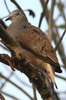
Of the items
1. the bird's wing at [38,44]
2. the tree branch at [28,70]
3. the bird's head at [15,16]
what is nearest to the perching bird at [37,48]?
the bird's wing at [38,44]

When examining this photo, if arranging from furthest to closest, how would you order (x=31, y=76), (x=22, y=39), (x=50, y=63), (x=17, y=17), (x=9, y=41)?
(x=17, y=17), (x=22, y=39), (x=50, y=63), (x=31, y=76), (x=9, y=41)

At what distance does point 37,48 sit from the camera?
7.68 feet

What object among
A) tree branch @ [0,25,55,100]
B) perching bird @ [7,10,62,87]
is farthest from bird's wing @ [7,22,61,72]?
tree branch @ [0,25,55,100]

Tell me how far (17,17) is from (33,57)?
1670mm

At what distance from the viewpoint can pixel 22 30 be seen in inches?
109

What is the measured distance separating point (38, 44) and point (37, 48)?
0.57 ft

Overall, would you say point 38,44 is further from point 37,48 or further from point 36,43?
point 37,48

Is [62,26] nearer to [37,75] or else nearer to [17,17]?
[37,75]

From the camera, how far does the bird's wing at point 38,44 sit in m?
2.28

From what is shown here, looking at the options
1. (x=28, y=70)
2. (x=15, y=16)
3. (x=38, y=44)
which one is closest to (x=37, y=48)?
(x=38, y=44)

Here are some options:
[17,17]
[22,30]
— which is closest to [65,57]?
[22,30]

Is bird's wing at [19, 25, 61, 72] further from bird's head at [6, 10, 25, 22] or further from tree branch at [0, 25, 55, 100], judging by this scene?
bird's head at [6, 10, 25, 22]

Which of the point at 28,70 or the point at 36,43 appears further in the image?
the point at 36,43

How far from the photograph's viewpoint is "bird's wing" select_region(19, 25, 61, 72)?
2283 millimetres
